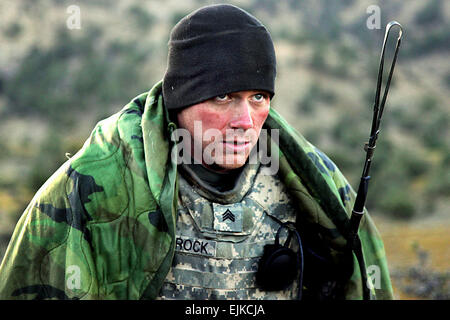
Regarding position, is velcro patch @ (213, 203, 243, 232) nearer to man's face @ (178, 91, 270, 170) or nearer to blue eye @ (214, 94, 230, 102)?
man's face @ (178, 91, 270, 170)

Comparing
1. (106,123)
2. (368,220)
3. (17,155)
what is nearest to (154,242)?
(106,123)

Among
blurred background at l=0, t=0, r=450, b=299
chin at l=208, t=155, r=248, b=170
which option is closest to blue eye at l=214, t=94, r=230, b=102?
chin at l=208, t=155, r=248, b=170

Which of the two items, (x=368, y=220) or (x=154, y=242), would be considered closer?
(x=154, y=242)

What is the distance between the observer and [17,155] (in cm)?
1526

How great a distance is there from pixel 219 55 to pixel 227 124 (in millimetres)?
309

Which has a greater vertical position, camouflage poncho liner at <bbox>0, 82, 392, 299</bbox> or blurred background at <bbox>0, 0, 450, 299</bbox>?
blurred background at <bbox>0, 0, 450, 299</bbox>

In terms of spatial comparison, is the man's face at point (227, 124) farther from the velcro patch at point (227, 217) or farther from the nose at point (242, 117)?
the velcro patch at point (227, 217)

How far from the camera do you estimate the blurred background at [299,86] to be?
473 inches

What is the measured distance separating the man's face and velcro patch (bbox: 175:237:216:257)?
0.36 meters

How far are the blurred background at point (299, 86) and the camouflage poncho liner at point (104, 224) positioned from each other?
6.28 metres

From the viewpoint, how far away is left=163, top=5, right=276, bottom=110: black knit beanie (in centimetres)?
257

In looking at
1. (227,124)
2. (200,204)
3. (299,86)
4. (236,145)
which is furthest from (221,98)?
(299,86)

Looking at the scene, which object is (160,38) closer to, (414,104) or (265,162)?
(414,104)
